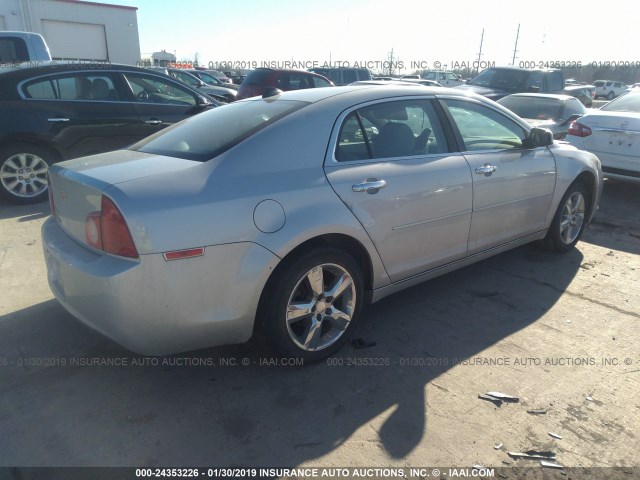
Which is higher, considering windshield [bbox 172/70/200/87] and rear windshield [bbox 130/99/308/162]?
rear windshield [bbox 130/99/308/162]

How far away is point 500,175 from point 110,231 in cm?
285

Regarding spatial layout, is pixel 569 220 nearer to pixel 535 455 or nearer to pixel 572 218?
pixel 572 218

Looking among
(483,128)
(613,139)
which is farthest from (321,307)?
(613,139)

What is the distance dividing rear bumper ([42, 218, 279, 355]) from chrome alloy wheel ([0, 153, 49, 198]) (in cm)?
402

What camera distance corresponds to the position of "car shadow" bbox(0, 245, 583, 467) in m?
2.40

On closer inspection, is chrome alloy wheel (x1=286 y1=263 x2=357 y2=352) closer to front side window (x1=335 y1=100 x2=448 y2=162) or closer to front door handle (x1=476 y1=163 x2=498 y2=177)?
front side window (x1=335 y1=100 x2=448 y2=162)

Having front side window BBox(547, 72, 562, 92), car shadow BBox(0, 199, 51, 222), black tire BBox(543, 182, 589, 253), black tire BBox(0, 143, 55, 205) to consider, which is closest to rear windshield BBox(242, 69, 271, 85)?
black tire BBox(0, 143, 55, 205)

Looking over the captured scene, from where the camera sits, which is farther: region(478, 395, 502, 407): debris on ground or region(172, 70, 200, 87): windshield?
region(172, 70, 200, 87): windshield

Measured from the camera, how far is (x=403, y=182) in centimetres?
326

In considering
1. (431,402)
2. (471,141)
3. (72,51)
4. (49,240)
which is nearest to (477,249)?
(471,141)

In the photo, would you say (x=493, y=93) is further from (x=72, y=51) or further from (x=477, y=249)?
(x=72, y=51)

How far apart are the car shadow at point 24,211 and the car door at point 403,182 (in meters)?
4.22

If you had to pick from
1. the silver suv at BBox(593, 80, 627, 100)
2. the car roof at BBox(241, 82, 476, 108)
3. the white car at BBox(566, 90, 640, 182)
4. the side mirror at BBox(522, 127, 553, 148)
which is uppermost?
the car roof at BBox(241, 82, 476, 108)

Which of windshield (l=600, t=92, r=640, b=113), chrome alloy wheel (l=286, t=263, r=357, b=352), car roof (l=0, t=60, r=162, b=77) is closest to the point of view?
chrome alloy wheel (l=286, t=263, r=357, b=352)
